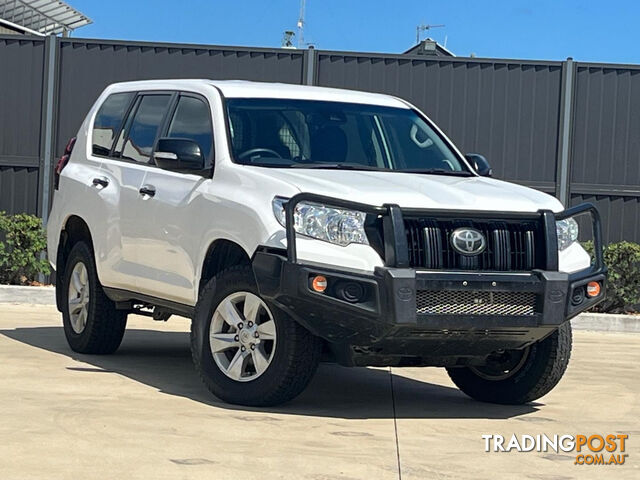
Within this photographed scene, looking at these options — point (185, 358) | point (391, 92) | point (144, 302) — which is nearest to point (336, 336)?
point (144, 302)

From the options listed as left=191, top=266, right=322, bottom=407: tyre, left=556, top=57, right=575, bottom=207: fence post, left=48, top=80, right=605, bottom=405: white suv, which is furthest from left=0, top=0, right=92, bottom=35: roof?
left=191, top=266, right=322, bottom=407: tyre

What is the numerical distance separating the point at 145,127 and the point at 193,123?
68 centimetres

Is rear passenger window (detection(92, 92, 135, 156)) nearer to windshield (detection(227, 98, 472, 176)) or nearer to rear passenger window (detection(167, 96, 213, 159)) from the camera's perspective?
rear passenger window (detection(167, 96, 213, 159))

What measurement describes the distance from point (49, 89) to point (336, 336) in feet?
32.2

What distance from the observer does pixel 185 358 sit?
9.73m

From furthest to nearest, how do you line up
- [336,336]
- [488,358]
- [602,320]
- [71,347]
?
[602,320] → [71,347] → [488,358] → [336,336]

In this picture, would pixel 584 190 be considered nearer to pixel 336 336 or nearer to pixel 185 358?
pixel 185 358

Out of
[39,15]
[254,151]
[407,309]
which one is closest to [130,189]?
[254,151]

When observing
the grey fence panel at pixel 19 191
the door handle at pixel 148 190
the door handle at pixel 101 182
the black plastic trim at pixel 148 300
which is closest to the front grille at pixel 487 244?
the black plastic trim at pixel 148 300

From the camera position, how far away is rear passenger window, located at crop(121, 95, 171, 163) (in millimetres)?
8664

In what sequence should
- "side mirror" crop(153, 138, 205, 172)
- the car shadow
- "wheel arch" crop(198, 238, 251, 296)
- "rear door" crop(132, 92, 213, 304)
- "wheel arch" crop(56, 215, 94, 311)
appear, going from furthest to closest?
"wheel arch" crop(56, 215, 94, 311), "rear door" crop(132, 92, 213, 304), "side mirror" crop(153, 138, 205, 172), "wheel arch" crop(198, 238, 251, 296), the car shadow

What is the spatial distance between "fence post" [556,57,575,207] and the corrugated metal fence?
1 cm

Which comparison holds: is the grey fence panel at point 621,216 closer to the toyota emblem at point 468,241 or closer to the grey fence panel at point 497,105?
the grey fence panel at point 497,105

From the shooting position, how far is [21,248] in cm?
1446
